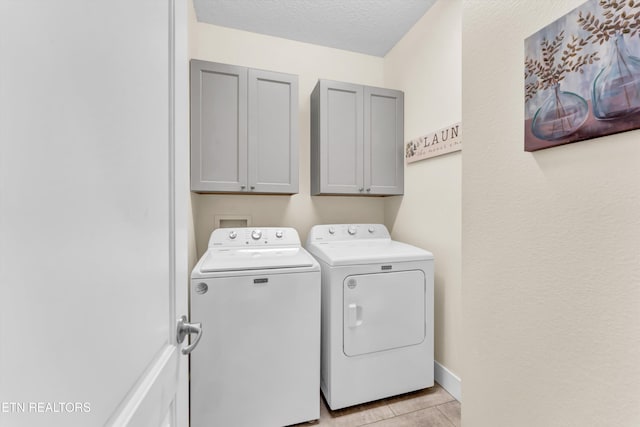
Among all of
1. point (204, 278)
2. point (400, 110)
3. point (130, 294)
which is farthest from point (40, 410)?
point (400, 110)

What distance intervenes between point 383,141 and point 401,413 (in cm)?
203

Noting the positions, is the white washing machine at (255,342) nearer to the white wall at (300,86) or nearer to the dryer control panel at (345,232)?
the dryer control panel at (345,232)

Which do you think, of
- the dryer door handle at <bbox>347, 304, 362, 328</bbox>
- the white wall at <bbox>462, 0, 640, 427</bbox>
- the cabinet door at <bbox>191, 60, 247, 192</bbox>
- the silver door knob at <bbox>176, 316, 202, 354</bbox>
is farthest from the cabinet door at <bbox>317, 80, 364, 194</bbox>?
the silver door knob at <bbox>176, 316, 202, 354</bbox>

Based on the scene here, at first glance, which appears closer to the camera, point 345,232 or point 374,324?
point 374,324

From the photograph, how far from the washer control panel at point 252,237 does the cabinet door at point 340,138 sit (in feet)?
1.59

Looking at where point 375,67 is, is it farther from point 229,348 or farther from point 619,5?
point 229,348

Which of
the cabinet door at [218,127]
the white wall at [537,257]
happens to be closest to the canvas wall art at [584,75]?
the white wall at [537,257]

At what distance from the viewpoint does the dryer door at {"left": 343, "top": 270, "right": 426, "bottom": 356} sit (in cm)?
164

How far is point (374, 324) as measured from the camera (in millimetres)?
1677

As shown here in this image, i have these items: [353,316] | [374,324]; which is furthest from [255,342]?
[374,324]

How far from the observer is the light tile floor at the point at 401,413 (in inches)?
61.3

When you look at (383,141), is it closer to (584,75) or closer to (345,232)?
(345,232)

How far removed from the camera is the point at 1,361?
0.78 ft

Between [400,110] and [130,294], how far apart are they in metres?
2.44
